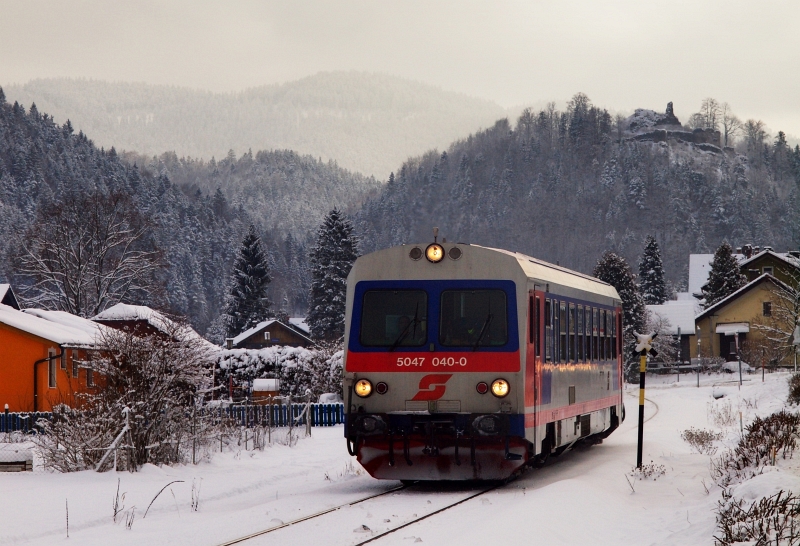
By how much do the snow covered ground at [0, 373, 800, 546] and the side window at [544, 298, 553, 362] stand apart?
1.82 meters

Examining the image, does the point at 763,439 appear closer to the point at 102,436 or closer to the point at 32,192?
the point at 102,436

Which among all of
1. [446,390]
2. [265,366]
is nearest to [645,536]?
[446,390]

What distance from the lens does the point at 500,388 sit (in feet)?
43.8

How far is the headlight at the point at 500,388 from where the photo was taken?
13.3 meters

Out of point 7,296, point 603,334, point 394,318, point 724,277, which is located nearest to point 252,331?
point 7,296

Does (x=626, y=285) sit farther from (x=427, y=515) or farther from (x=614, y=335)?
(x=427, y=515)

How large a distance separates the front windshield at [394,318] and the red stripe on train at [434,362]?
0.18 metres

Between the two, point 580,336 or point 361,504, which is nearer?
point 361,504

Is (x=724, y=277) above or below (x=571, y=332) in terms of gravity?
above

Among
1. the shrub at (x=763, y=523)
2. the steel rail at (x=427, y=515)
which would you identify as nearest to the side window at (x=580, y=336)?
the steel rail at (x=427, y=515)

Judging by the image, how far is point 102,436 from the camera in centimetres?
1612

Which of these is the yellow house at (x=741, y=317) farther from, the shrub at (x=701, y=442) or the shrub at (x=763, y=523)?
the shrub at (x=763, y=523)

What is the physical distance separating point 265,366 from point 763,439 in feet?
87.8

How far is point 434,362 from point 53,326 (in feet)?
99.1
